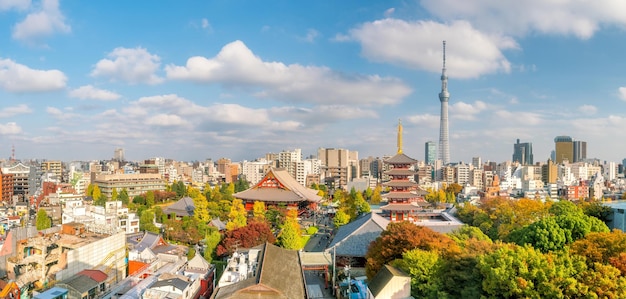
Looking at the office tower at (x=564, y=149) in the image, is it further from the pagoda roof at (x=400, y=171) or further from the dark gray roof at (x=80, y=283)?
the dark gray roof at (x=80, y=283)

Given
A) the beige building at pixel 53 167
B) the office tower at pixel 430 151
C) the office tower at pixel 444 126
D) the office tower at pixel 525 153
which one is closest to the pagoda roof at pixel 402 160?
the beige building at pixel 53 167

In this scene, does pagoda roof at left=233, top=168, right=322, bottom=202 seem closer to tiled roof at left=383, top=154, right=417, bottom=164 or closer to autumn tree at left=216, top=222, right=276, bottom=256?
tiled roof at left=383, top=154, right=417, bottom=164

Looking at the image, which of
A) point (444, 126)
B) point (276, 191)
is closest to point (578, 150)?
point (444, 126)

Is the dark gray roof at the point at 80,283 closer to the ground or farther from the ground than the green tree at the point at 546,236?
closer to the ground

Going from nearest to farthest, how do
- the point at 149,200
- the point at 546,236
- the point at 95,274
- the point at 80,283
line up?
the point at 546,236 < the point at 80,283 < the point at 95,274 < the point at 149,200

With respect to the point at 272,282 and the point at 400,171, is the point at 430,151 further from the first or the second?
the point at 272,282

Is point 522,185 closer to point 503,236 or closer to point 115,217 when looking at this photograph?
point 503,236

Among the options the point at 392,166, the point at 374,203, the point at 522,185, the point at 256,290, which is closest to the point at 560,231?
the point at 256,290
